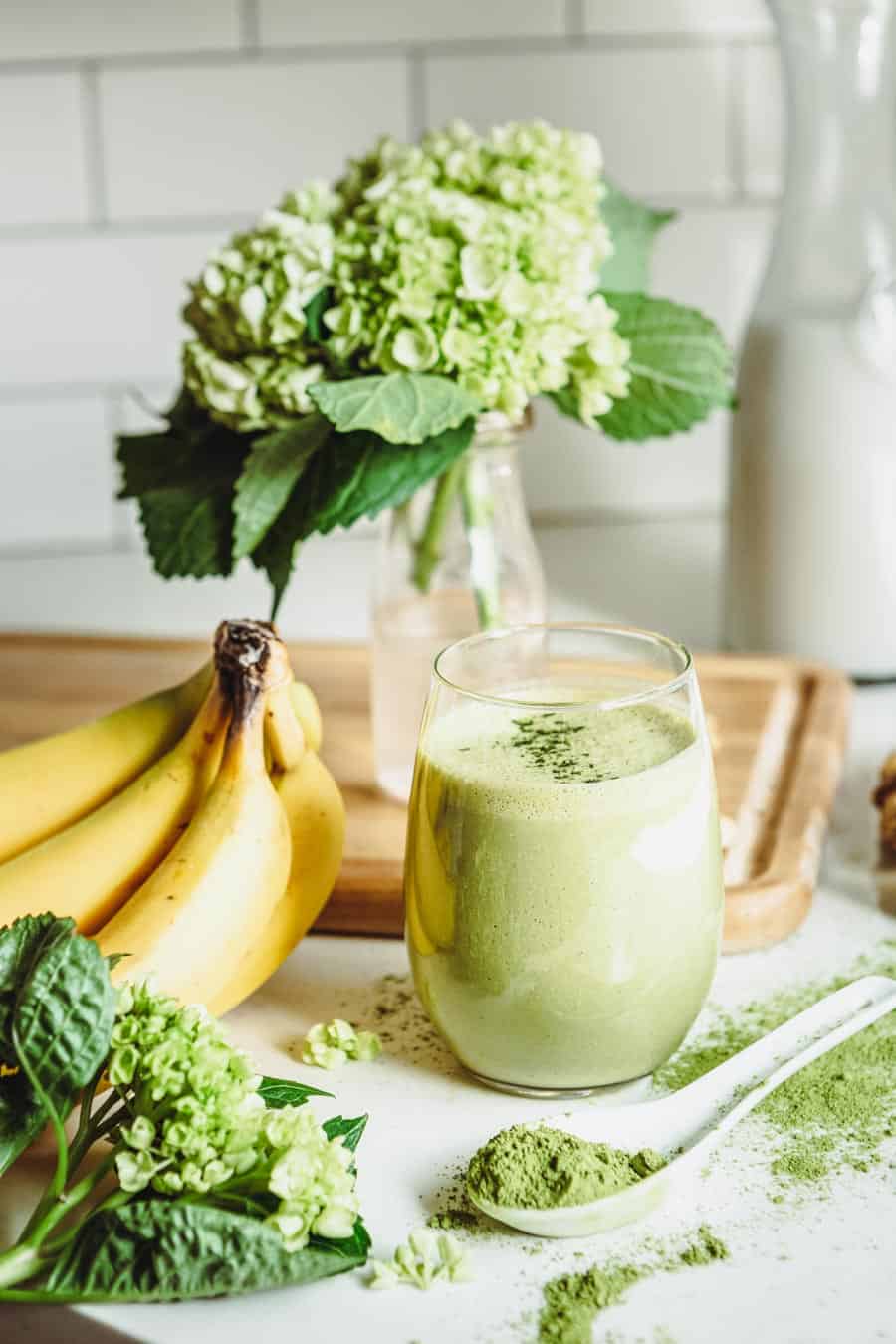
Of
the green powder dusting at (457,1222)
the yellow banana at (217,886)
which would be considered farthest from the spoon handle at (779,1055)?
the yellow banana at (217,886)

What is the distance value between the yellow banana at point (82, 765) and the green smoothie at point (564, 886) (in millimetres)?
165

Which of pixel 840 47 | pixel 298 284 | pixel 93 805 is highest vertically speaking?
pixel 840 47

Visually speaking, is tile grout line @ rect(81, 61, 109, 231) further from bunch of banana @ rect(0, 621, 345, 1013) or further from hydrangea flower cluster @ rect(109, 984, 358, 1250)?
hydrangea flower cluster @ rect(109, 984, 358, 1250)

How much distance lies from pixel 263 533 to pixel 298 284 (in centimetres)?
14

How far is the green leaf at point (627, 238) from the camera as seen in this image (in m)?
1.06

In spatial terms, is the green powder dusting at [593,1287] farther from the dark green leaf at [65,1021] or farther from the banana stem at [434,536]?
the banana stem at [434,536]

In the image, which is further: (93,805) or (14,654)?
(14,654)

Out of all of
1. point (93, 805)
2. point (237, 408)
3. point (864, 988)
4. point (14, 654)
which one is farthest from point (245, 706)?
point (14, 654)

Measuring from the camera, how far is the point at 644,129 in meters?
1.41

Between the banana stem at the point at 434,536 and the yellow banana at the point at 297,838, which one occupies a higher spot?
the banana stem at the point at 434,536

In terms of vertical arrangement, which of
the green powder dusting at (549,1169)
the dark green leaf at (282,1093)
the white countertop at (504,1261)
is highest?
the dark green leaf at (282,1093)

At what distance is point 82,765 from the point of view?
33.4 inches

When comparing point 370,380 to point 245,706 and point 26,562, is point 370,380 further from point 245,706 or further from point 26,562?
point 26,562

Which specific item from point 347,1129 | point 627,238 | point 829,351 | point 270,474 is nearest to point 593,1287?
point 347,1129
